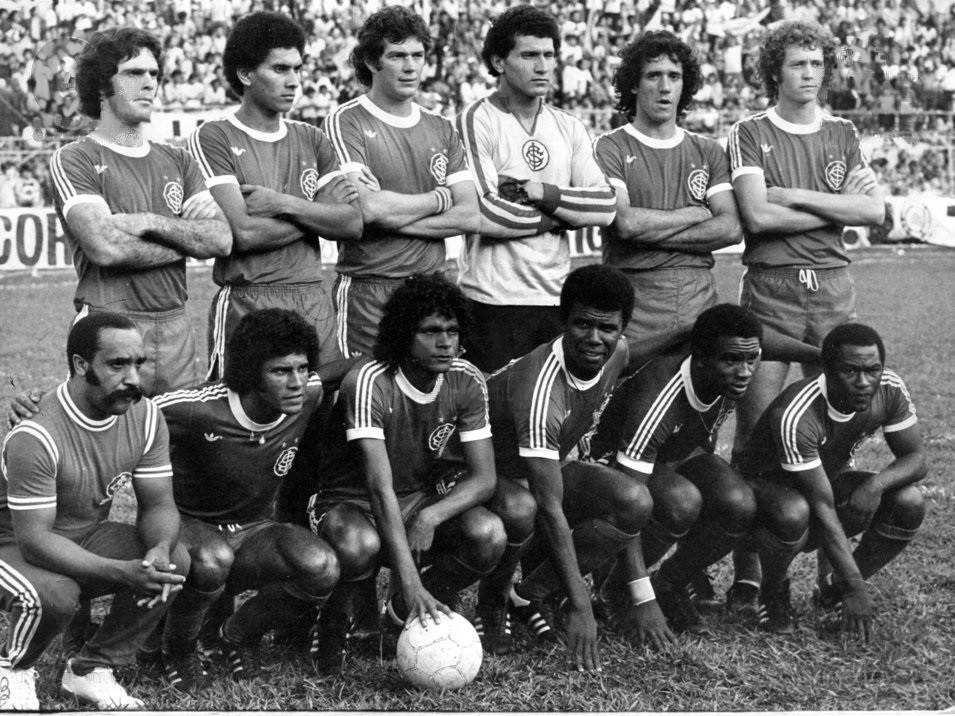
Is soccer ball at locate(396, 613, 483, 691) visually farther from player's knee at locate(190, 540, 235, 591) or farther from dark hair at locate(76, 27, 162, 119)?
dark hair at locate(76, 27, 162, 119)

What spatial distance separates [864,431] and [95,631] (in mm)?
3108

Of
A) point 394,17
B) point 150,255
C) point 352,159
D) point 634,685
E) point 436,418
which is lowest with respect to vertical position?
point 634,685

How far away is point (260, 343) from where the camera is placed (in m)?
4.60

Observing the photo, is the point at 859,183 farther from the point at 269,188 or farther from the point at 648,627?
the point at 269,188

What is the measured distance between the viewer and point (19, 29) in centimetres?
1565

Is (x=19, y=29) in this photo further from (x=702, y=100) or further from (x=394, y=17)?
(x=394, y=17)

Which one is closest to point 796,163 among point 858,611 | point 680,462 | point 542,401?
point 680,462

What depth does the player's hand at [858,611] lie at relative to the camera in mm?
5035

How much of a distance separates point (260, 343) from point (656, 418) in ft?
5.22

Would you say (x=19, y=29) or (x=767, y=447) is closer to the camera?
(x=767, y=447)

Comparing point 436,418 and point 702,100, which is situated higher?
point 702,100

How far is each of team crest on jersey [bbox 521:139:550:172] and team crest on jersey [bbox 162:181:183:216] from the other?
4.85 feet

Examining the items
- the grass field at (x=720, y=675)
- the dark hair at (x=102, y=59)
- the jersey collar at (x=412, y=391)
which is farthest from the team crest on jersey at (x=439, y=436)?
the dark hair at (x=102, y=59)

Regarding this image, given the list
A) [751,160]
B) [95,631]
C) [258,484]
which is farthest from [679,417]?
[95,631]
